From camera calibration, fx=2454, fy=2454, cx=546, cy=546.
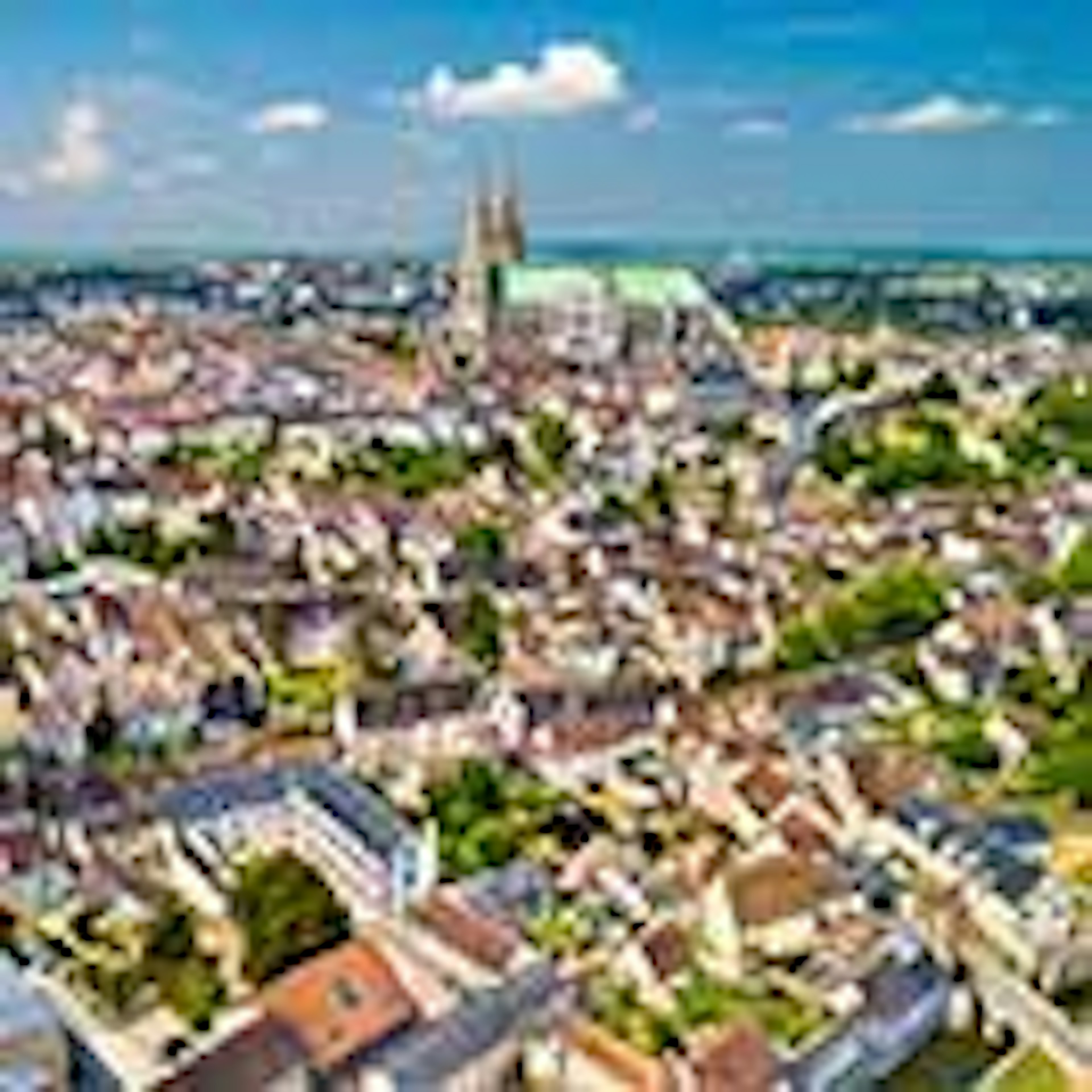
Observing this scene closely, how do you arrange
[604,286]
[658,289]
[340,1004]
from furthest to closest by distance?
[658,289]
[604,286]
[340,1004]

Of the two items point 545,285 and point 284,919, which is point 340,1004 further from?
point 545,285

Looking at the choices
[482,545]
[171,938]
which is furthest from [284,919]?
[482,545]

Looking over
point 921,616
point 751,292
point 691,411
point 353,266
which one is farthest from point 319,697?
point 353,266

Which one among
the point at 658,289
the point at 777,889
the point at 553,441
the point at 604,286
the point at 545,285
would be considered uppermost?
the point at 545,285

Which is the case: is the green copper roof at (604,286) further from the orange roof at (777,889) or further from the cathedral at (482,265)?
the orange roof at (777,889)

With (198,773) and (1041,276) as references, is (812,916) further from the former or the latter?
(1041,276)

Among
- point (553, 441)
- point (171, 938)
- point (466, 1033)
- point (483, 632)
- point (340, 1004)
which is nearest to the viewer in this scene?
point (466, 1033)

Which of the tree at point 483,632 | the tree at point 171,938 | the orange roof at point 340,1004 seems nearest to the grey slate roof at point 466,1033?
the orange roof at point 340,1004
